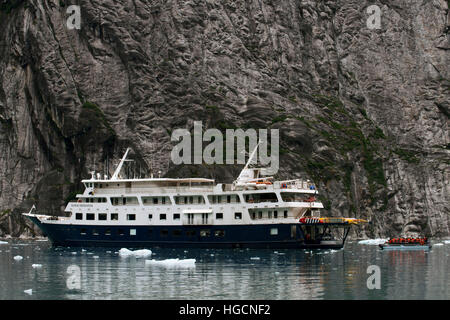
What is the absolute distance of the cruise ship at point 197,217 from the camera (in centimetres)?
7006

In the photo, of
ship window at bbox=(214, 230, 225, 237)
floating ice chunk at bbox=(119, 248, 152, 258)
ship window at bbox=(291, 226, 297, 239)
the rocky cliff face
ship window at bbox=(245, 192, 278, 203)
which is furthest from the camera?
the rocky cliff face

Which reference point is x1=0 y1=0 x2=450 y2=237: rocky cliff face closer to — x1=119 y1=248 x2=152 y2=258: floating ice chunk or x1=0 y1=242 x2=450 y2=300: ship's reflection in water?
x1=119 y1=248 x2=152 y2=258: floating ice chunk

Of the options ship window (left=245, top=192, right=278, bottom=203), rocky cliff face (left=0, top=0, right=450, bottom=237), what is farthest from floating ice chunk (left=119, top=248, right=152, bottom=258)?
rocky cliff face (left=0, top=0, right=450, bottom=237)

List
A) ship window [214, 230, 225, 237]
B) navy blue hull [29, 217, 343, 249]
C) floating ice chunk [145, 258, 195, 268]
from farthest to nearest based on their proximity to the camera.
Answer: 1. ship window [214, 230, 225, 237]
2. navy blue hull [29, 217, 343, 249]
3. floating ice chunk [145, 258, 195, 268]

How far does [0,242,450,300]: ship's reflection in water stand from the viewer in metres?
36.7

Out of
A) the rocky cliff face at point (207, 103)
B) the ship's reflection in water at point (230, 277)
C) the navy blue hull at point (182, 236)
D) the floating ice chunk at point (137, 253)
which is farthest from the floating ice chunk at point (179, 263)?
the rocky cliff face at point (207, 103)

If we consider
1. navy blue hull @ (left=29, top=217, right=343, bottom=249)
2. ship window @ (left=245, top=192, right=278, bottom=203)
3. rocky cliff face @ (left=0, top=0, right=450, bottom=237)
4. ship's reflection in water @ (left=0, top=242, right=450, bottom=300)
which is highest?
rocky cliff face @ (left=0, top=0, right=450, bottom=237)

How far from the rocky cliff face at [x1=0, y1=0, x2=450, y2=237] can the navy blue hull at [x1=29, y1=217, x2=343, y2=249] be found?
37597 mm

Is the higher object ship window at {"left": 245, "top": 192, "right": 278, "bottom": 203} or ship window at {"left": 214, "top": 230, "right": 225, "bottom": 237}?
ship window at {"left": 245, "top": 192, "right": 278, "bottom": 203}

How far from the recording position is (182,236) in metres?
73.1

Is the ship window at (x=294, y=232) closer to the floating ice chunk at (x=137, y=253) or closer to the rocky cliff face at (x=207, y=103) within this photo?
the floating ice chunk at (x=137, y=253)

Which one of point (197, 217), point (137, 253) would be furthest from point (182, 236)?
point (137, 253)
